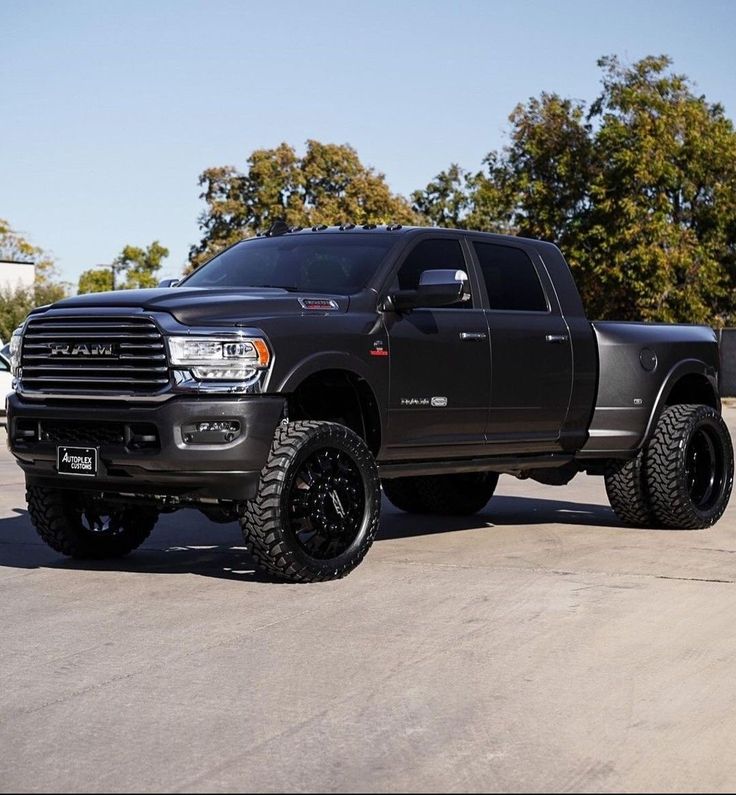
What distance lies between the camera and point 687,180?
44.8m

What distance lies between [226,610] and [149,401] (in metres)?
1.24

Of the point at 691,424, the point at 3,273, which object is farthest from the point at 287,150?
the point at 691,424

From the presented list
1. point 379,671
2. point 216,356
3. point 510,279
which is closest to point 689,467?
point 510,279

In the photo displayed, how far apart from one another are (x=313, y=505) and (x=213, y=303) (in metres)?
1.25

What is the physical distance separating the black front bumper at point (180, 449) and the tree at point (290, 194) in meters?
55.1

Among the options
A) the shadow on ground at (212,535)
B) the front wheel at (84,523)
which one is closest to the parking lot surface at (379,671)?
the shadow on ground at (212,535)

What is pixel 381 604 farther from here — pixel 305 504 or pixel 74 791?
pixel 74 791

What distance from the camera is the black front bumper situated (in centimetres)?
784

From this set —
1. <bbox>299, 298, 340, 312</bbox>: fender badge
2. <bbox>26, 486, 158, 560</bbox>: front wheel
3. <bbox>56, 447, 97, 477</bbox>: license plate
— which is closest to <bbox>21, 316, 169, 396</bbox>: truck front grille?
<bbox>56, 447, 97, 477</bbox>: license plate

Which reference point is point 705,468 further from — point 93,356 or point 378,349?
point 93,356

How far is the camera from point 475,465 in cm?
966

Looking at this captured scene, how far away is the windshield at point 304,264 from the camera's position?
9094mm

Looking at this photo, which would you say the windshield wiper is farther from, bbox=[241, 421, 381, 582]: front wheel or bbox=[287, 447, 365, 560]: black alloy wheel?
bbox=[287, 447, 365, 560]: black alloy wheel

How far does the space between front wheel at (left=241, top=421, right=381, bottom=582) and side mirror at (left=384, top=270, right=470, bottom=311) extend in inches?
36.9
